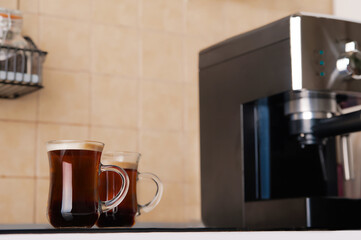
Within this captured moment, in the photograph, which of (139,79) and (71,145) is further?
(139,79)

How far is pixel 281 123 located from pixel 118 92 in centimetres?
57

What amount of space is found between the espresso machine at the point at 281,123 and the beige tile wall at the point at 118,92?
0.37m

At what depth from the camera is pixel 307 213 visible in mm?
1028

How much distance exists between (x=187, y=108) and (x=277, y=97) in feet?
2.03

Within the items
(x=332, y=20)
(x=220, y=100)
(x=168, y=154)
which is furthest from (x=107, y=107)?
(x=332, y=20)

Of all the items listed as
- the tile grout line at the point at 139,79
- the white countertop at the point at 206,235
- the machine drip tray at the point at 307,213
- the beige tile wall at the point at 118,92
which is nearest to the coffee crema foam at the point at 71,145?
the white countertop at the point at 206,235

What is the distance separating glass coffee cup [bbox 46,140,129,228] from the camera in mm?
770

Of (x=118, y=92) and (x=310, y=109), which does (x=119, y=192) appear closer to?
(x=310, y=109)

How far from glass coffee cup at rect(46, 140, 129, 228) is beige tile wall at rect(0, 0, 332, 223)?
2.32ft

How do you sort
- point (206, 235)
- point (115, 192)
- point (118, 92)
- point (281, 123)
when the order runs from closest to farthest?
point (206, 235)
point (115, 192)
point (281, 123)
point (118, 92)

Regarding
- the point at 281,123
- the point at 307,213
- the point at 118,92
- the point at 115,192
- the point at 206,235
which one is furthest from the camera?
the point at 118,92

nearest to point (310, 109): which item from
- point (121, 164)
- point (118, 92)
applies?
point (121, 164)

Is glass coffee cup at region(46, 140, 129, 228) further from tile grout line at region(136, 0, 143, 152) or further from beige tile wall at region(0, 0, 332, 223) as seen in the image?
tile grout line at region(136, 0, 143, 152)

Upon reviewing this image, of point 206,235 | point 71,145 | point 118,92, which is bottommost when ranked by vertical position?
point 206,235
